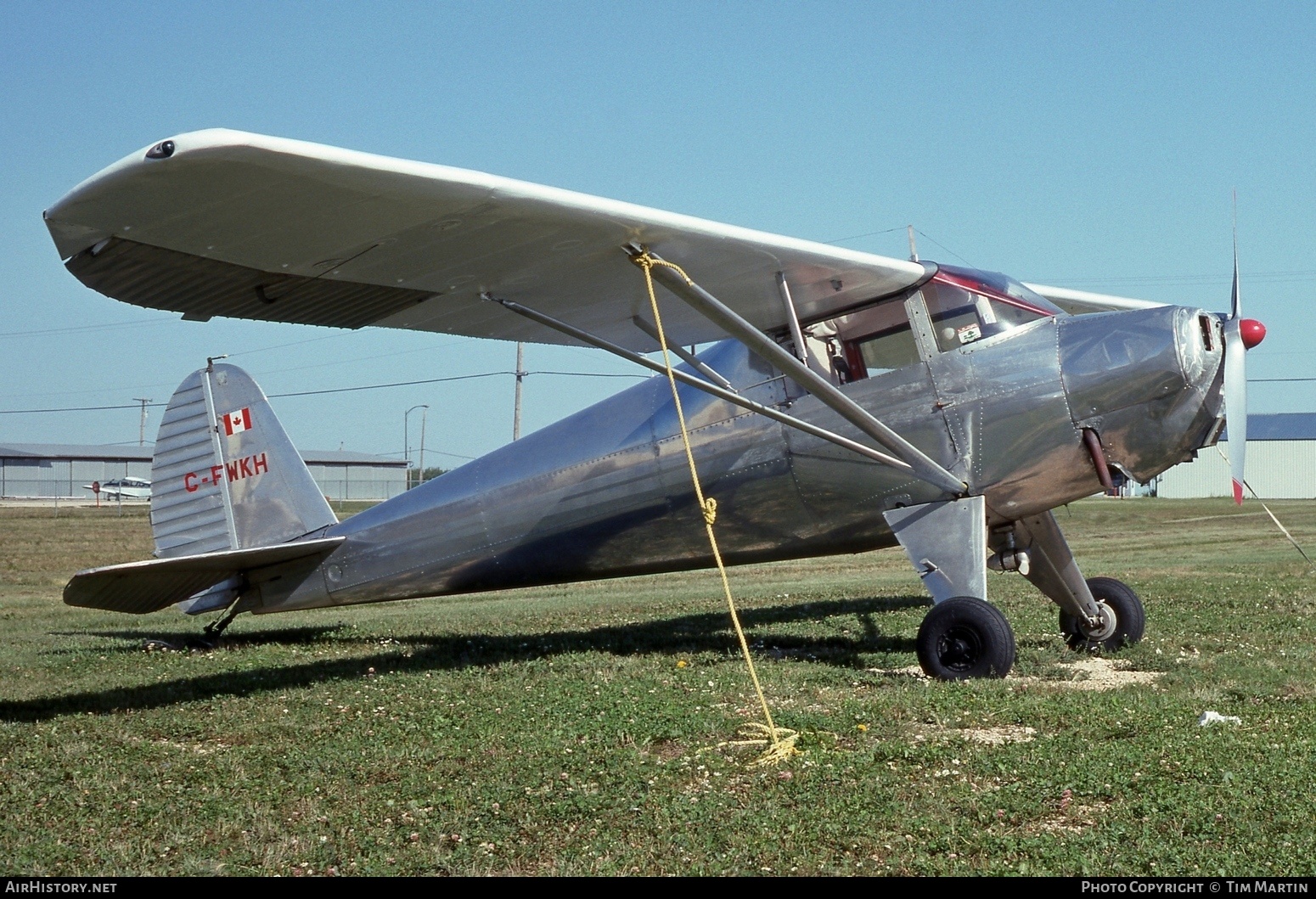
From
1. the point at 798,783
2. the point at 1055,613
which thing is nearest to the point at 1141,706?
the point at 798,783

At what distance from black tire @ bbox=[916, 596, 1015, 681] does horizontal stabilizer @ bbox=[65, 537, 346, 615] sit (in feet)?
18.3

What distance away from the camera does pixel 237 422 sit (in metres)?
11.5

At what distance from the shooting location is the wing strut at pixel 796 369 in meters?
7.71

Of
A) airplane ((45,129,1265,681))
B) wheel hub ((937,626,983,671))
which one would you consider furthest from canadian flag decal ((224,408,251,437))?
wheel hub ((937,626,983,671))

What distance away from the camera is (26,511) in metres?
46.6

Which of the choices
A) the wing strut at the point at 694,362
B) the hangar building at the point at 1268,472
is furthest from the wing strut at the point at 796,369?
the hangar building at the point at 1268,472

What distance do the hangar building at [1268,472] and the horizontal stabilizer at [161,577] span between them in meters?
67.6

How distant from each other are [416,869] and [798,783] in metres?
1.70

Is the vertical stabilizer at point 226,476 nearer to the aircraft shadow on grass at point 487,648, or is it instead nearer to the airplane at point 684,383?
the airplane at point 684,383

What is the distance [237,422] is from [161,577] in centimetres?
270

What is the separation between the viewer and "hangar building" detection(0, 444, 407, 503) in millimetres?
83688

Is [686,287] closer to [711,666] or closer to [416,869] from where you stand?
[711,666]

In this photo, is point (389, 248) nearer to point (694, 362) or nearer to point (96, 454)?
point (694, 362)

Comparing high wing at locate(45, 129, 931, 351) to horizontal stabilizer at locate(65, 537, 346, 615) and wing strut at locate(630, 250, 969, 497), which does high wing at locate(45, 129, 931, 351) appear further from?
horizontal stabilizer at locate(65, 537, 346, 615)
